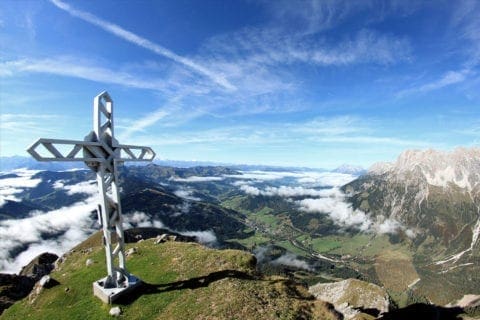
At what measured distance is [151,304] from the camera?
91.2 ft

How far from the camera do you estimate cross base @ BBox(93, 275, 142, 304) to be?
91.4 feet

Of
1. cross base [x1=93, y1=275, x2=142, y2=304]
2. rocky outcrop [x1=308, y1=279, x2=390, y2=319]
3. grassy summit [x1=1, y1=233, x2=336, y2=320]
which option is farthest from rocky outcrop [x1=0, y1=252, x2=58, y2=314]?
rocky outcrop [x1=308, y1=279, x2=390, y2=319]

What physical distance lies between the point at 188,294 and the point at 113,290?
22.7 ft

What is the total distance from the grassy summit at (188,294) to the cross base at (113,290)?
0.60 m

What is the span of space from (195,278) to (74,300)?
41.2 ft

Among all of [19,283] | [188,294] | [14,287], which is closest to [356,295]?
→ [19,283]

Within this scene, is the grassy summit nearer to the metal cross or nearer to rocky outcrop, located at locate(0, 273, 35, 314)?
the metal cross

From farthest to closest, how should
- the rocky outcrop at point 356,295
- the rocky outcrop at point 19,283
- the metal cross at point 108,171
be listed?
the rocky outcrop at point 356,295, the rocky outcrop at point 19,283, the metal cross at point 108,171

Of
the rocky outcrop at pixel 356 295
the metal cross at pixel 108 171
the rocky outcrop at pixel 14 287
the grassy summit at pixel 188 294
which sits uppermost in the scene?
the metal cross at pixel 108 171

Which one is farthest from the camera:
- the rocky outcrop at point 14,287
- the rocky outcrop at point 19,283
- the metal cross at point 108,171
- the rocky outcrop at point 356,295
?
the rocky outcrop at point 356,295

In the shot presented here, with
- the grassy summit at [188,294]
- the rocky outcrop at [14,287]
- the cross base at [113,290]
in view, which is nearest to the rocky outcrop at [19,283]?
the rocky outcrop at [14,287]

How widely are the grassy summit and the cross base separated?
1.97 ft

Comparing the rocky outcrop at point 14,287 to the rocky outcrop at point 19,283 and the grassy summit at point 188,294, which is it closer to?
the rocky outcrop at point 19,283

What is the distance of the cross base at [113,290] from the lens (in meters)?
27.9
